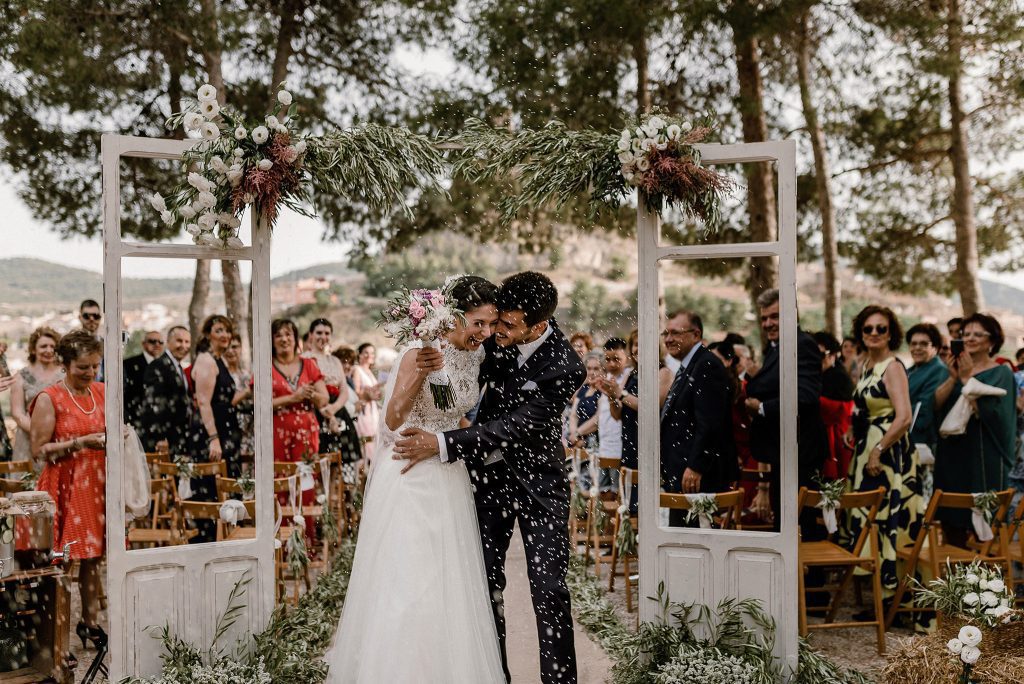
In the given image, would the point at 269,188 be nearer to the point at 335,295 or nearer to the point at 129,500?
the point at 129,500

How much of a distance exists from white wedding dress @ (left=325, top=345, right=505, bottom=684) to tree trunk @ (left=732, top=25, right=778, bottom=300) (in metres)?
7.65

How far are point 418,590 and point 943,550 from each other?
3184 millimetres

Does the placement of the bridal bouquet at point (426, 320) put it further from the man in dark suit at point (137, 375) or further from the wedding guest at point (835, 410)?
the man in dark suit at point (137, 375)

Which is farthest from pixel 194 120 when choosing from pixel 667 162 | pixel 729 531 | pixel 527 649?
pixel 527 649

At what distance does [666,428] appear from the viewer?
5348 millimetres

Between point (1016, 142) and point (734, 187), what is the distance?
1233cm

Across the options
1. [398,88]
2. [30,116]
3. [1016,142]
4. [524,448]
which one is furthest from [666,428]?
[1016,142]

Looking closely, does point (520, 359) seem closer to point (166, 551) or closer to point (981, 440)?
point (166, 551)

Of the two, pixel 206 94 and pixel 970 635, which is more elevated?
pixel 206 94

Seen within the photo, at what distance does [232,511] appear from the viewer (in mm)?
4684

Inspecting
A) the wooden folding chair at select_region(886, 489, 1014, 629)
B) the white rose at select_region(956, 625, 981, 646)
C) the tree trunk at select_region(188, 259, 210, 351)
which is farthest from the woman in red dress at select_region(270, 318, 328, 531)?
the tree trunk at select_region(188, 259, 210, 351)

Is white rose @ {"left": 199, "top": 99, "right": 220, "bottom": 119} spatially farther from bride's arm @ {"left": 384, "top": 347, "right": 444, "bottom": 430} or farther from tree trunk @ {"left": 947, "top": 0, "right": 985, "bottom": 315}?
tree trunk @ {"left": 947, "top": 0, "right": 985, "bottom": 315}

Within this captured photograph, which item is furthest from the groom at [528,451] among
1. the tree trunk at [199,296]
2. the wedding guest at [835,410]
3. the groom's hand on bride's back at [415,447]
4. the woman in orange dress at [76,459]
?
the tree trunk at [199,296]

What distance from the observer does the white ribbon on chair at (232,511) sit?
15.2 ft
